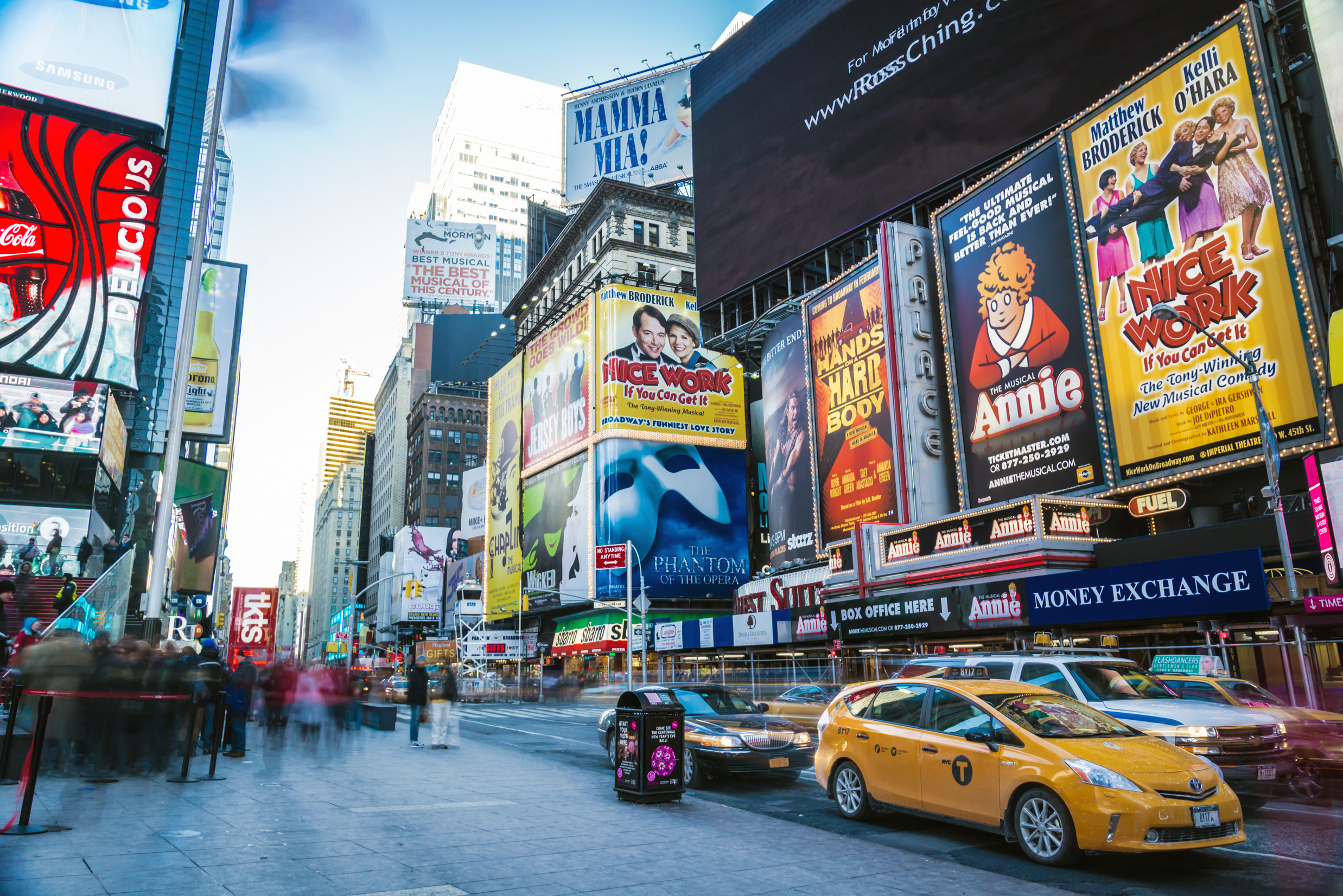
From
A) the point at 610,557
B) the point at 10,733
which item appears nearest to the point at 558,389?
the point at 610,557

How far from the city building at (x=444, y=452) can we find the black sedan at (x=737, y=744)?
11954cm

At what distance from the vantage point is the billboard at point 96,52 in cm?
4347

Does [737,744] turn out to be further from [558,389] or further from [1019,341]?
[558,389]

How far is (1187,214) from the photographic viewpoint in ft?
90.0

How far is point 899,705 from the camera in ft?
32.6

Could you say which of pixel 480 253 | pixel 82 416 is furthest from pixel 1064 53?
pixel 480 253

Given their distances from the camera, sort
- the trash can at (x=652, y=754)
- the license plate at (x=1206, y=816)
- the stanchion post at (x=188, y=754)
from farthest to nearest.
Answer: the stanchion post at (x=188, y=754)
the trash can at (x=652, y=754)
the license plate at (x=1206, y=816)

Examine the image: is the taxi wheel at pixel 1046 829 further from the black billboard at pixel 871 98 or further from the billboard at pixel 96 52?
the billboard at pixel 96 52

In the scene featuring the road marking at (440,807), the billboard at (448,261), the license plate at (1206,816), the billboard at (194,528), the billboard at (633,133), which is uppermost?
the billboard at (448,261)

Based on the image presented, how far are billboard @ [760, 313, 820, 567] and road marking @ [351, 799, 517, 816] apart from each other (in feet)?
117

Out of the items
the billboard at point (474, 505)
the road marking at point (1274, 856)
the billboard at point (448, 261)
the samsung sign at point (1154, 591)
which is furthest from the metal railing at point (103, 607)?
the billboard at point (448, 261)

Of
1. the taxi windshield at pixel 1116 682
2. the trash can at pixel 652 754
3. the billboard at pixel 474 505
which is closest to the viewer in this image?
the trash can at pixel 652 754

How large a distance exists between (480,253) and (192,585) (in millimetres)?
85690

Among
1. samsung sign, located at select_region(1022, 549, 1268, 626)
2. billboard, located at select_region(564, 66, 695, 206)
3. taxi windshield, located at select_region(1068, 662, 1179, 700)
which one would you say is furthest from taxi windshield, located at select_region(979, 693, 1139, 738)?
billboard, located at select_region(564, 66, 695, 206)
